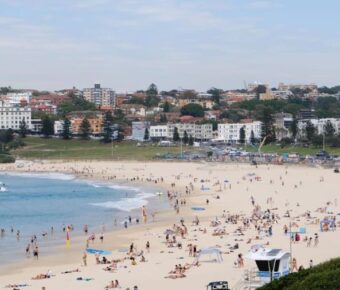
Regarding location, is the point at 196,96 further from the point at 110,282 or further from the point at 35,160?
the point at 110,282

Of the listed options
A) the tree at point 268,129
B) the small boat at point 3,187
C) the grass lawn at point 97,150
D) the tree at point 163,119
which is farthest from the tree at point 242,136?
the small boat at point 3,187

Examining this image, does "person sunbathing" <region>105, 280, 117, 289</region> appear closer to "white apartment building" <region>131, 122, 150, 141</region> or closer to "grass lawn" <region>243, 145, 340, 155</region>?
"grass lawn" <region>243, 145, 340, 155</region>

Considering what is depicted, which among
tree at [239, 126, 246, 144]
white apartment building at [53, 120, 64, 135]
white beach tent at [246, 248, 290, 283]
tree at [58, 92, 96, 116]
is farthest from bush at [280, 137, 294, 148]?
white beach tent at [246, 248, 290, 283]

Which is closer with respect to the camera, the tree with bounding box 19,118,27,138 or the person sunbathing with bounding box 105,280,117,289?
the person sunbathing with bounding box 105,280,117,289

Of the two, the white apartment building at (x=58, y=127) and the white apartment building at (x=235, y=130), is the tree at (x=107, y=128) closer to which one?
the white apartment building at (x=58, y=127)

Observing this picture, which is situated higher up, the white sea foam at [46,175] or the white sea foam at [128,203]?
the white sea foam at [128,203]

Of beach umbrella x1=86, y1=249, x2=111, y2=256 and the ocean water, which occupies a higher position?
beach umbrella x1=86, y1=249, x2=111, y2=256

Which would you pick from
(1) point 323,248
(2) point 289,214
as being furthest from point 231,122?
(1) point 323,248

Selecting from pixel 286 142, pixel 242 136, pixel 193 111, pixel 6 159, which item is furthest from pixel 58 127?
pixel 286 142
